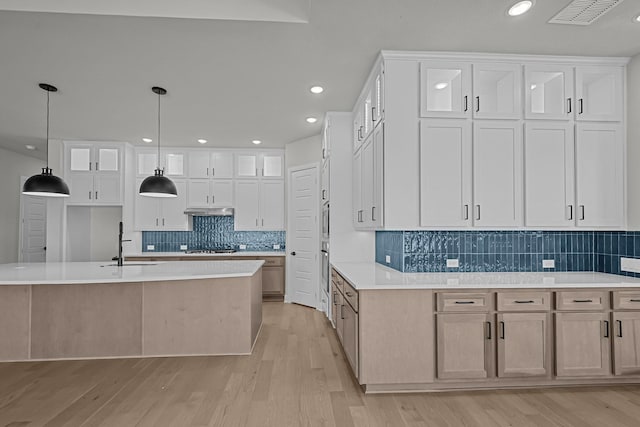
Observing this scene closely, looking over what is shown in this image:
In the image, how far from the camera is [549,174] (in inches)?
125

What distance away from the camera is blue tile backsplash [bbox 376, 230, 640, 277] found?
3.39 meters

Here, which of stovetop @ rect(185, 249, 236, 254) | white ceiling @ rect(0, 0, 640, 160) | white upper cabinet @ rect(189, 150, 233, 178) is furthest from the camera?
white upper cabinet @ rect(189, 150, 233, 178)

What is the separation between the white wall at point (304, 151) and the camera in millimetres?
5789

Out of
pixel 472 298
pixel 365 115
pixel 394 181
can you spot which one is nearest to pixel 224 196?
pixel 365 115

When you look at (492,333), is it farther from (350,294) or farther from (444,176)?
(444,176)

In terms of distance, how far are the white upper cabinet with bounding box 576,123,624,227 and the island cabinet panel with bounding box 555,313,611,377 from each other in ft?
2.88

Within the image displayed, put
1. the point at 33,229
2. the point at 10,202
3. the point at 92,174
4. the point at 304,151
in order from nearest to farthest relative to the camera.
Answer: the point at 304,151, the point at 92,174, the point at 10,202, the point at 33,229

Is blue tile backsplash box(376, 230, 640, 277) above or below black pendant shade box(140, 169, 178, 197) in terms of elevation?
below

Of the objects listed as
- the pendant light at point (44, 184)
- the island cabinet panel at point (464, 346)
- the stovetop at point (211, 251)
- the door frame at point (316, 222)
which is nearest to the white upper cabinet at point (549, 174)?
the island cabinet panel at point (464, 346)

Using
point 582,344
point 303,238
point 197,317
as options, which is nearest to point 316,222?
point 303,238

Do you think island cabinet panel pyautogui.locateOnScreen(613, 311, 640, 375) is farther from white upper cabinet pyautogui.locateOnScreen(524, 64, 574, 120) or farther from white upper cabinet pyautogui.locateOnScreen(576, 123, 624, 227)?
white upper cabinet pyautogui.locateOnScreen(524, 64, 574, 120)

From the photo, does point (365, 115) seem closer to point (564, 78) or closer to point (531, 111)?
point (531, 111)

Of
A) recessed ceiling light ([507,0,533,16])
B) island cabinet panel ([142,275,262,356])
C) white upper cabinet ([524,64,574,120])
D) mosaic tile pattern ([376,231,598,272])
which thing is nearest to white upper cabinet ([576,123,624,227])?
white upper cabinet ([524,64,574,120])

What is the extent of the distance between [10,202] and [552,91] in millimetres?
8452
